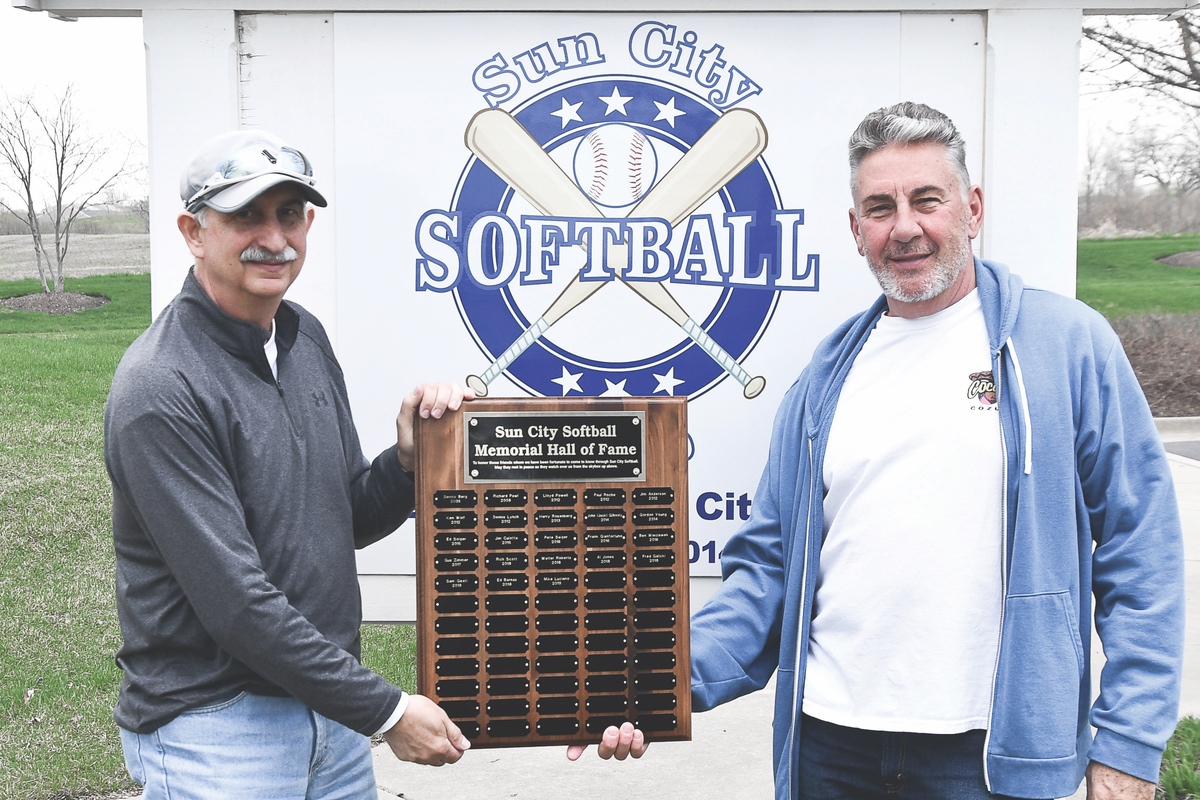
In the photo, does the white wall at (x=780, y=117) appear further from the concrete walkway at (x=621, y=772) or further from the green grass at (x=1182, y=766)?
the green grass at (x=1182, y=766)

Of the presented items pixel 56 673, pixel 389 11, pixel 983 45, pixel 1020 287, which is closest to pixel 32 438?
pixel 56 673

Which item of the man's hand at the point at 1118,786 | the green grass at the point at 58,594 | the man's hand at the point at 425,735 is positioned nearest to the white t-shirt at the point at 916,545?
the man's hand at the point at 1118,786

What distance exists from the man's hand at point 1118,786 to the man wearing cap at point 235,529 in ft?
3.72

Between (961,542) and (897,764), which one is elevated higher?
(961,542)

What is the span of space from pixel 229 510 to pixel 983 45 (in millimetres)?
2706

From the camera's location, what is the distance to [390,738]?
6.81 ft

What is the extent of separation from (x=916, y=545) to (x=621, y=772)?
220 cm

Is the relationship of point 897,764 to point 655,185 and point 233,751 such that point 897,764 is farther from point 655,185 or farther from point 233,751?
point 655,185

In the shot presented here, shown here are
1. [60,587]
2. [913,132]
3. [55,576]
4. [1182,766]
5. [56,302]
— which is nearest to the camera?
[913,132]

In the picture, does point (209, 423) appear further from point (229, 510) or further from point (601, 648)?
point (601, 648)

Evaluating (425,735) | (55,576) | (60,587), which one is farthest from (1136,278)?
(425,735)

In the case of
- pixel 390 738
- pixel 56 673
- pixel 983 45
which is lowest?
pixel 56 673

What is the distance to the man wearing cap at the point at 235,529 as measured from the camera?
75.3 inches

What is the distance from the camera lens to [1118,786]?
77.8 inches
